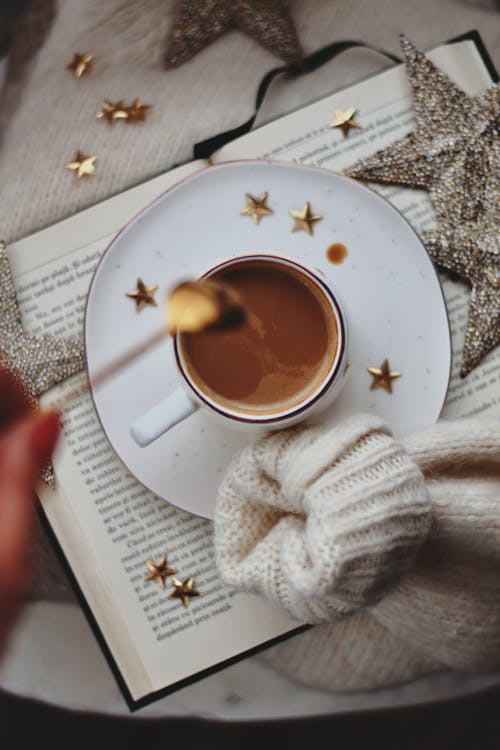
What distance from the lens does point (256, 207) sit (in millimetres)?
671

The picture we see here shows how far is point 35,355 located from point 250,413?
24cm

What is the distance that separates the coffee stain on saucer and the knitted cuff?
0.56 feet

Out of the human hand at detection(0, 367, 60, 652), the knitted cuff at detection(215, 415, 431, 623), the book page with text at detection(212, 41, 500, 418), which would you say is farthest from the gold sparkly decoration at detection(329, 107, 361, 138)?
the human hand at detection(0, 367, 60, 652)

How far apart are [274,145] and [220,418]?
1.01 ft

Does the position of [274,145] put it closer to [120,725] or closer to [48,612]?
[48,612]

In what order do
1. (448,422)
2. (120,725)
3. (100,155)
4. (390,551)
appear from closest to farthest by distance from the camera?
(390,551), (448,422), (100,155), (120,725)

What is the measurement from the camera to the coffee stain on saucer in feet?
2.20

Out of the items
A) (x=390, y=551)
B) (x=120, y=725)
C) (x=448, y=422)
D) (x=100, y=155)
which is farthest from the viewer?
(x=120, y=725)

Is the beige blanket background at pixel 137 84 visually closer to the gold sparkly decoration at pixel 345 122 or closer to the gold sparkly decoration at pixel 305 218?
the gold sparkly decoration at pixel 345 122

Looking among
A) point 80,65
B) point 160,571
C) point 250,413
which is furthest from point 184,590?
point 80,65

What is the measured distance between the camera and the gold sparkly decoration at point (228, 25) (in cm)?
76

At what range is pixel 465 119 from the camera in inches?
28.0

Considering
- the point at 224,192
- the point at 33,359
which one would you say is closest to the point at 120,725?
the point at 33,359

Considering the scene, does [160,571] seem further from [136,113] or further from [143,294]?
[136,113]
